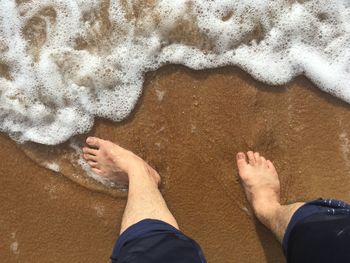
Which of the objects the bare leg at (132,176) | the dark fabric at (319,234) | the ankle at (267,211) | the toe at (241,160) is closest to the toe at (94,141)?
the bare leg at (132,176)

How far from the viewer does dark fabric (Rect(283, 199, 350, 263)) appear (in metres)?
1.59

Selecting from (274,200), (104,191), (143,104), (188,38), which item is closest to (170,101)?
(143,104)

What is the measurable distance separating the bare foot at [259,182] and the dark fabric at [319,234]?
6.6 inches

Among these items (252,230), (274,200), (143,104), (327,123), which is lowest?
(252,230)

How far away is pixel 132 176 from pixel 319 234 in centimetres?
77

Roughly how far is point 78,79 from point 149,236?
2.40 ft

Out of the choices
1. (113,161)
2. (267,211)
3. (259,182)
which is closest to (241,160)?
(259,182)

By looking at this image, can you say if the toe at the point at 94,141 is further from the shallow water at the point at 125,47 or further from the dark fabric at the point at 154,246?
the dark fabric at the point at 154,246

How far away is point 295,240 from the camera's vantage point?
1.72m

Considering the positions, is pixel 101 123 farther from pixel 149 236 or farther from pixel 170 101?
pixel 149 236

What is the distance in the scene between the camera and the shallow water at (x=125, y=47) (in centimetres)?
199

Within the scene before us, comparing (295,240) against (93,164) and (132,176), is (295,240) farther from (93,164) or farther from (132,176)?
(93,164)

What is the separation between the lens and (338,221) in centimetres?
167

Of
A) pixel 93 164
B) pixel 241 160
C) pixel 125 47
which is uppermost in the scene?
pixel 125 47
